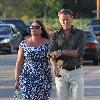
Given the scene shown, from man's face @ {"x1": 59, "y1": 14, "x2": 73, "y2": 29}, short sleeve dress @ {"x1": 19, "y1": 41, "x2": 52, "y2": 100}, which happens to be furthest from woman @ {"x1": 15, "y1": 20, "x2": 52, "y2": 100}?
man's face @ {"x1": 59, "y1": 14, "x2": 73, "y2": 29}

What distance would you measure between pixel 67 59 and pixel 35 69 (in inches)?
18.5

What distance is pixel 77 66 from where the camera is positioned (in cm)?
770

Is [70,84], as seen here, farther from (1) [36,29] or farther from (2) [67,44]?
(1) [36,29]

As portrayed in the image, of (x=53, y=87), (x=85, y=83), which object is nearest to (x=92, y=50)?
(x=85, y=83)

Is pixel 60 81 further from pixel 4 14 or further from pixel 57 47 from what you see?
pixel 4 14

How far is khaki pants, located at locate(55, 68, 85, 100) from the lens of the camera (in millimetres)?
7641

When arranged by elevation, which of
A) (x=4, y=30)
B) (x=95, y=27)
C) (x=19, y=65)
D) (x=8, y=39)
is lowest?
(x=95, y=27)

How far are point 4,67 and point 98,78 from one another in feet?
17.6

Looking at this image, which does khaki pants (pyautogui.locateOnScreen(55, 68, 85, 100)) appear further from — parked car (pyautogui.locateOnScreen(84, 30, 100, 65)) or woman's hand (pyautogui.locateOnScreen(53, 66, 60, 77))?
parked car (pyautogui.locateOnScreen(84, 30, 100, 65))

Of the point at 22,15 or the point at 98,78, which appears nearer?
the point at 98,78

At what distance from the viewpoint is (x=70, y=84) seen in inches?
303

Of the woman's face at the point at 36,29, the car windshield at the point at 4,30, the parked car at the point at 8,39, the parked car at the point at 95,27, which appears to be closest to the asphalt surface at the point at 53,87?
the woman's face at the point at 36,29

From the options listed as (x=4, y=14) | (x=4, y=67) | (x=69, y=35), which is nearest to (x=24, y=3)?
(x=4, y=14)

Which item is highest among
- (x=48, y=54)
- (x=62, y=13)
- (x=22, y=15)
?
(x=62, y=13)
